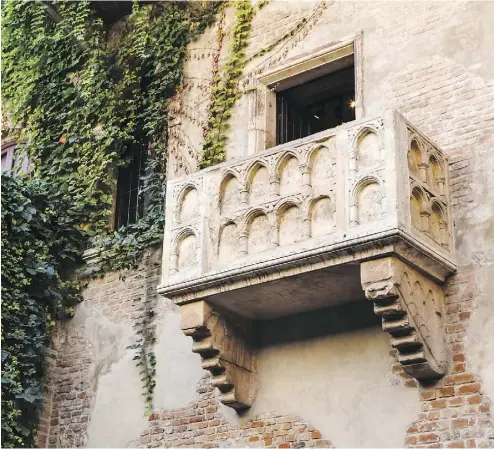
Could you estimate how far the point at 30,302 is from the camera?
35.4ft

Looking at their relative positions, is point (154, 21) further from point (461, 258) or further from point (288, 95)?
point (461, 258)

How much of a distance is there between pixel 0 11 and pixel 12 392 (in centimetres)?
541

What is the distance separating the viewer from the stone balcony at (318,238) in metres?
8.01

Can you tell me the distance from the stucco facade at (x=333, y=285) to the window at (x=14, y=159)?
2638 millimetres

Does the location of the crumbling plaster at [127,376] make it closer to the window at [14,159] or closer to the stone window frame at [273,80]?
the stone window frame at [273,80]

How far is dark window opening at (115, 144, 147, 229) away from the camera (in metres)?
11.6

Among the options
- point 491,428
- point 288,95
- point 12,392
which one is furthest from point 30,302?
point 491,428

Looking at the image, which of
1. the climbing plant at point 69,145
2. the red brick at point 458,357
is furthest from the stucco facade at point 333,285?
the climbing plant at point 69,145

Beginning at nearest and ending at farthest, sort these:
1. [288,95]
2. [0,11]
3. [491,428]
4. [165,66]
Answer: [491,428] → [288,95] → [165,66] → [0,11]

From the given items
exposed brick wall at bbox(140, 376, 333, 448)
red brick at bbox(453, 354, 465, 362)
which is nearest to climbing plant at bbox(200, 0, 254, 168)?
exposed brick wall at bbox(140, 376, 333, 448)

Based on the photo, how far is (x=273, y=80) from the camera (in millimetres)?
10812

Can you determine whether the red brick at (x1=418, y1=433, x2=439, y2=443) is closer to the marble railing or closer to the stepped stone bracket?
the marble railing

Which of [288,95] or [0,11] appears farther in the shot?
[0,11]

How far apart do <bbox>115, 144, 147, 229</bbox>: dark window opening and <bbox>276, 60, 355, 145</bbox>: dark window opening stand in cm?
187
